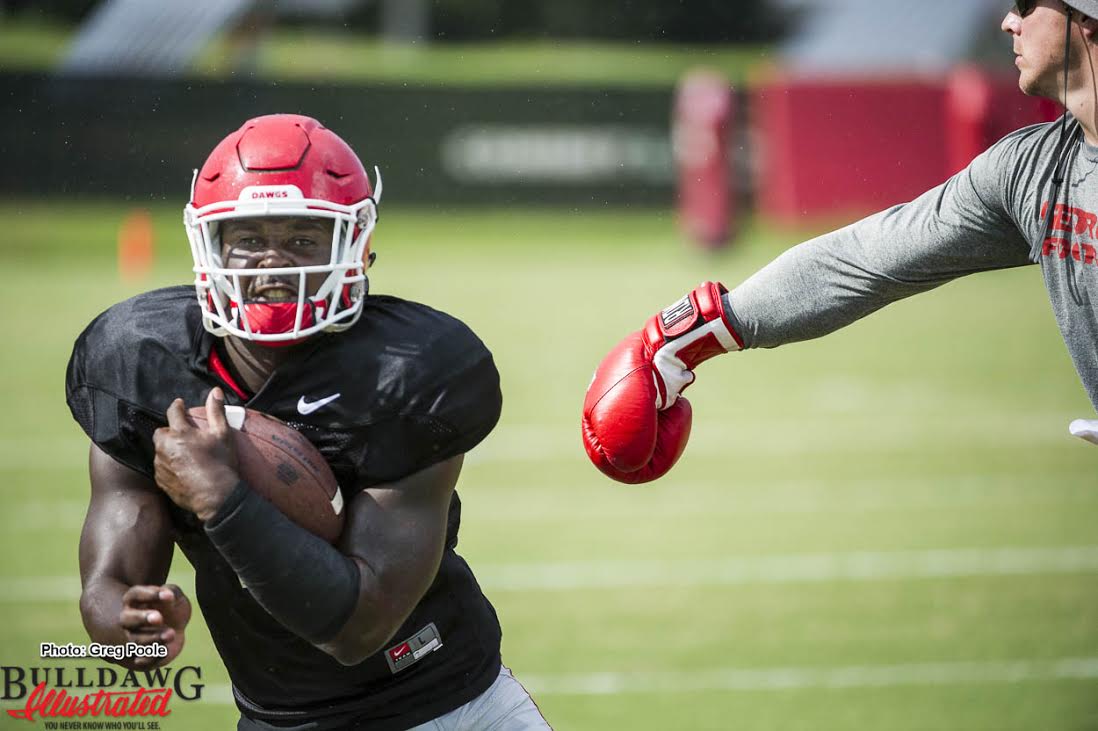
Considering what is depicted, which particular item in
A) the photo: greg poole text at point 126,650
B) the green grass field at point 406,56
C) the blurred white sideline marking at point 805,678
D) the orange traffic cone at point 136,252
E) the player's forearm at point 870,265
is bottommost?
the blurred white sideline marking at point 805,678

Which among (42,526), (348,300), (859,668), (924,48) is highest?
(924,48)

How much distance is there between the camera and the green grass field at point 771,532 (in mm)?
4168

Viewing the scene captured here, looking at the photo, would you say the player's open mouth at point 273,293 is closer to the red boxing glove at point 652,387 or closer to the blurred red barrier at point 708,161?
the red boxing glove at point 652,387

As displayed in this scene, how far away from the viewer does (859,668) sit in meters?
4.32

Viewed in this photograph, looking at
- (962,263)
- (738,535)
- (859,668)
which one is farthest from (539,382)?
(962,263)

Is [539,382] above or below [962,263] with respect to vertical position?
below

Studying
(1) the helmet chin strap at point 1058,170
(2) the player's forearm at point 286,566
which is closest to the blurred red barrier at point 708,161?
(1) the helmet chin strap at point 1058,170

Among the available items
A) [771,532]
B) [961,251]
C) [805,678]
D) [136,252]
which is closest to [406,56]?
[136,252]

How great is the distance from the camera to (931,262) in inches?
105

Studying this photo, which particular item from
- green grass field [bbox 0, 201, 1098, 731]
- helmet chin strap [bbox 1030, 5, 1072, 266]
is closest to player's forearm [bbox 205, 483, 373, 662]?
helmet chin strap [bbox 1030, 5, 1072, 266]

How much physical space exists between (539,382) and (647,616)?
13.3 feet

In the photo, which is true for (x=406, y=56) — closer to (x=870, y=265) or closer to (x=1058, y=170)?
(x=870, y=265)

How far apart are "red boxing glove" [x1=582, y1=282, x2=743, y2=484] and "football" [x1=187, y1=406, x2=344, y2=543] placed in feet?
2.09

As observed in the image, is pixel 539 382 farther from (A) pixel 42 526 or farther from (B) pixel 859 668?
(B) pixel 859 668
